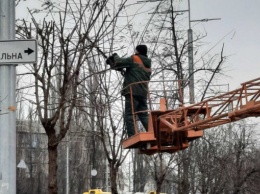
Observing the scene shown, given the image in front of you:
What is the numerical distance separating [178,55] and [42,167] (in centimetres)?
4250

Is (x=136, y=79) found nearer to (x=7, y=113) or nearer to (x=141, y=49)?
(x=141, y=49)

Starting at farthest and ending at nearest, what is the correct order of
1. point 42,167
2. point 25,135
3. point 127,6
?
point 42,167 → point 25,135 → point 127,6

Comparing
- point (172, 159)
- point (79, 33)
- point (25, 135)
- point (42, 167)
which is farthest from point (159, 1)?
point (42, 167)

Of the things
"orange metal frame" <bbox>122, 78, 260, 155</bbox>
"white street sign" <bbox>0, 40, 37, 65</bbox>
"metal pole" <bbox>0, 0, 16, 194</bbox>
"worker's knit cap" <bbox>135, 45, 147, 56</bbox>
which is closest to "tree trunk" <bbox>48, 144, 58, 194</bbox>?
"orange metal frame" <bbox>122, 78, 260, 155</bbox>

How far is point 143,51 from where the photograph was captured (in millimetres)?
11633

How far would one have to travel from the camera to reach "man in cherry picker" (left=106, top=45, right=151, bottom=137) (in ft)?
37.0

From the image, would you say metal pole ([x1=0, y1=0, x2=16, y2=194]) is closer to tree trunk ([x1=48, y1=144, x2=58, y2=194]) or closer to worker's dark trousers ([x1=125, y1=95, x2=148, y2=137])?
tree trunk ([x1=48, y1=144, x2=58, y2=194])

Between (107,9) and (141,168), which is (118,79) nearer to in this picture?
(107,9)

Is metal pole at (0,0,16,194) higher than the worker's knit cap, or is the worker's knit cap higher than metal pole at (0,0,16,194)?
the worker's knit cap

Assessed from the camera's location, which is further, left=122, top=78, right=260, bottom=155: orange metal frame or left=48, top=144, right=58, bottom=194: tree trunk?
left=48, top=144, right=58, bottom=194: tree trunk

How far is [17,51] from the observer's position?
7.45 m

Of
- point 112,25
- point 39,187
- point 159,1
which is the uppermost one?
point 159,1

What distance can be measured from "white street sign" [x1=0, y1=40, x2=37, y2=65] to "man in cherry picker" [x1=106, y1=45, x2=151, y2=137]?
367 cm

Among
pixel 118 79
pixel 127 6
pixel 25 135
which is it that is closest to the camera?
pixel 127 6
